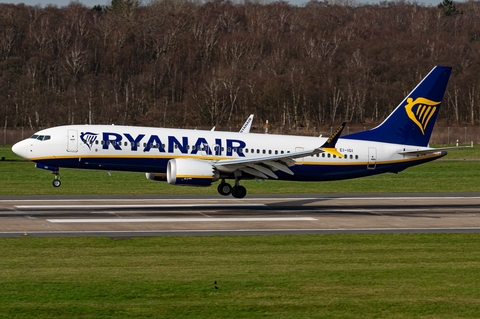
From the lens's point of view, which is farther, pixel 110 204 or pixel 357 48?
pixel 357 48

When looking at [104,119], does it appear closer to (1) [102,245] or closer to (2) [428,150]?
(2) [428,150]

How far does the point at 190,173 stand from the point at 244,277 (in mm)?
16626

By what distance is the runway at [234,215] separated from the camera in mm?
33906

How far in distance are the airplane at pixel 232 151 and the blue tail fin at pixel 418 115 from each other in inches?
2.2

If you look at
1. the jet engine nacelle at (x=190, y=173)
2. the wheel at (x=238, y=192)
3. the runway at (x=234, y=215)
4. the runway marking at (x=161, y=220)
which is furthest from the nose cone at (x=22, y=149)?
the wheel at (x=238, y=192)

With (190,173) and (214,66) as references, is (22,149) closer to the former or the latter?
(190,173)

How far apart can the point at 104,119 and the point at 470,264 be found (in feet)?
285

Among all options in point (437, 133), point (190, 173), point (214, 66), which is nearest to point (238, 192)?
point (190, 173)

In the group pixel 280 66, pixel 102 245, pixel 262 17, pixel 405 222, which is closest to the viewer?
pixel 102 245

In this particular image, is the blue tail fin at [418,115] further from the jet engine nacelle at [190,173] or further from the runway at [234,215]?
the jet engine nacelle at [190,173]

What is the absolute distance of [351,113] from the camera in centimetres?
12169

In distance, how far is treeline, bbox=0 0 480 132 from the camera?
115 metres

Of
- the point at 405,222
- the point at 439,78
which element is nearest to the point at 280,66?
the point at 439,78

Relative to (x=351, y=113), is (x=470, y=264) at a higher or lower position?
lower
